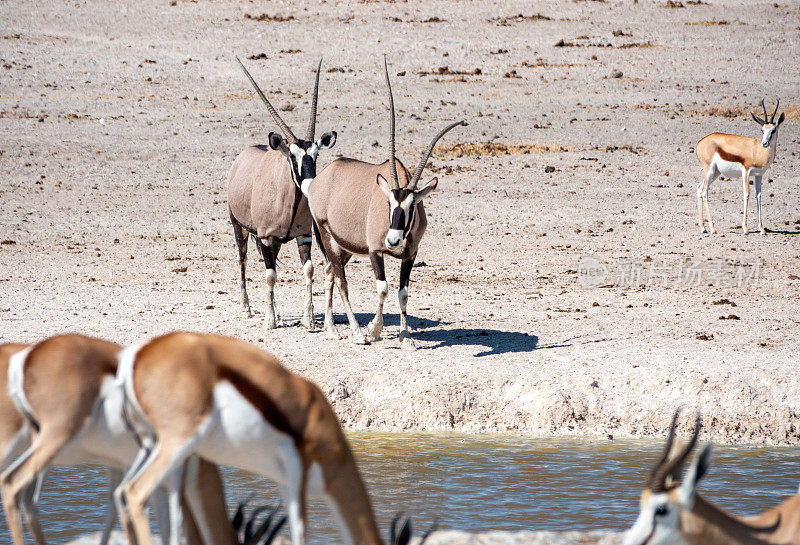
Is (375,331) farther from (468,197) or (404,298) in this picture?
(468,197)

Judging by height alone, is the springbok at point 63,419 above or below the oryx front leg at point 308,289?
above

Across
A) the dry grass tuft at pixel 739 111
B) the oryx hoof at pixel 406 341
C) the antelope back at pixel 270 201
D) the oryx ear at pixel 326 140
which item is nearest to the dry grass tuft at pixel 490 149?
the dry grass tuft at pixel 739 111

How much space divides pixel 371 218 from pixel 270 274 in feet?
4.95

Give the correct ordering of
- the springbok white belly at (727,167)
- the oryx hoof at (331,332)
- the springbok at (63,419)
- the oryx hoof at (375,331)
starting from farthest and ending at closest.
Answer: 1. the springbok white belly at (727,167)
2. the oryx hoof at (331,332)
3. the oryx hoof at (375,331)
4. the springbok at (63,419)

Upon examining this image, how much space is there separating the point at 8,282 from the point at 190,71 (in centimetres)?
1608

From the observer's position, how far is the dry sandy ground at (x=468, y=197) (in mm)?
8203

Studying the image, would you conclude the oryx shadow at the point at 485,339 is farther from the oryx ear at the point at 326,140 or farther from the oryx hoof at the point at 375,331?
the oryx ear at the point at 326,140

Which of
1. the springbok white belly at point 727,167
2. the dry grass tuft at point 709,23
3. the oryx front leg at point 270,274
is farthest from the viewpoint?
the dry grass tuft at point 709,23

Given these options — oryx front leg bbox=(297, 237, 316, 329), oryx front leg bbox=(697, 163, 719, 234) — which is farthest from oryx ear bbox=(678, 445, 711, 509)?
oryx front leg bbox=(697, 163, 719, 234)

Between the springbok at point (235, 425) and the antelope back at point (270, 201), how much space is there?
253 inches

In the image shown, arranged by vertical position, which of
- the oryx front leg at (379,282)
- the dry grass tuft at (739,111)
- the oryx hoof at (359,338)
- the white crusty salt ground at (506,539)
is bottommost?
the oryx hoof at (359,338)

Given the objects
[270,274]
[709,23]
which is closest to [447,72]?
[709,23]

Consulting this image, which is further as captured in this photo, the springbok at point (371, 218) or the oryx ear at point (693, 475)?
the springbok at point (371, 218)

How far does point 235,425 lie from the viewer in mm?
3713
